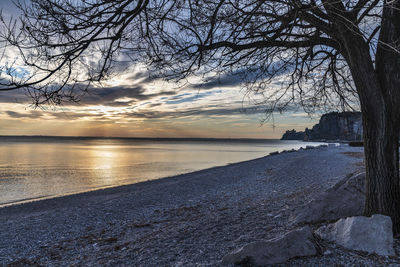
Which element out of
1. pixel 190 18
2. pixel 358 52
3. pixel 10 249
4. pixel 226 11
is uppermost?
pixel 226 11

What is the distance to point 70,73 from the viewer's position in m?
4.20

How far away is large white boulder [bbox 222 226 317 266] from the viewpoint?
3.54 m

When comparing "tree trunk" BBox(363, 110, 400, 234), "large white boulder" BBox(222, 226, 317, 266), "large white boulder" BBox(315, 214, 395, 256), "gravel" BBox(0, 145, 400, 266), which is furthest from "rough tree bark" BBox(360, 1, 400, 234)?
"large white boulder" BBox(222, 226, 317, 266)

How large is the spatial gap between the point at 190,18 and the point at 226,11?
3.64ft

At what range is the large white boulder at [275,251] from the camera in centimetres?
354

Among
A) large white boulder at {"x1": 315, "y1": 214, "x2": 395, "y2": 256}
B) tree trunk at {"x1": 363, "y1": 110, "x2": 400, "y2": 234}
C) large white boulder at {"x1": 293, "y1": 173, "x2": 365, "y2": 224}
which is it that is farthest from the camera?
large white boulder at {"x1": 293, "y1": 173, "x2": 365, "y2": 224}

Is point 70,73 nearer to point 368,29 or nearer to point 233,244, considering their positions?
point 233,244

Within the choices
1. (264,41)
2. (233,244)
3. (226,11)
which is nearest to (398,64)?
(264,41)

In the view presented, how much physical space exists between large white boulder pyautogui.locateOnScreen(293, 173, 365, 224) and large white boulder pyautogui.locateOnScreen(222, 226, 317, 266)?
1.73m

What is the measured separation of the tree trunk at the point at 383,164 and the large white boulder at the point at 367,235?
547 mm

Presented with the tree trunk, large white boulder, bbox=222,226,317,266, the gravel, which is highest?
the tree trunk

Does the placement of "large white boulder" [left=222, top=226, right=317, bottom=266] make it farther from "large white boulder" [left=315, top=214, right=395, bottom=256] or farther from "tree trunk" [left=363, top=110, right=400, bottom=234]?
"tree trunk" [left=363, top=110, right=400, bottom=234]

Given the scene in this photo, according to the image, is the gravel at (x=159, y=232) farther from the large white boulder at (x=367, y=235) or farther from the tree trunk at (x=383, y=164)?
the tree trunk at (x=383, y=164)

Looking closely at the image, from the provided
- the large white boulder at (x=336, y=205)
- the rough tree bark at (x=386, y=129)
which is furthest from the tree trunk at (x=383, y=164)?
the large white boulder at (x=336, y=205)
